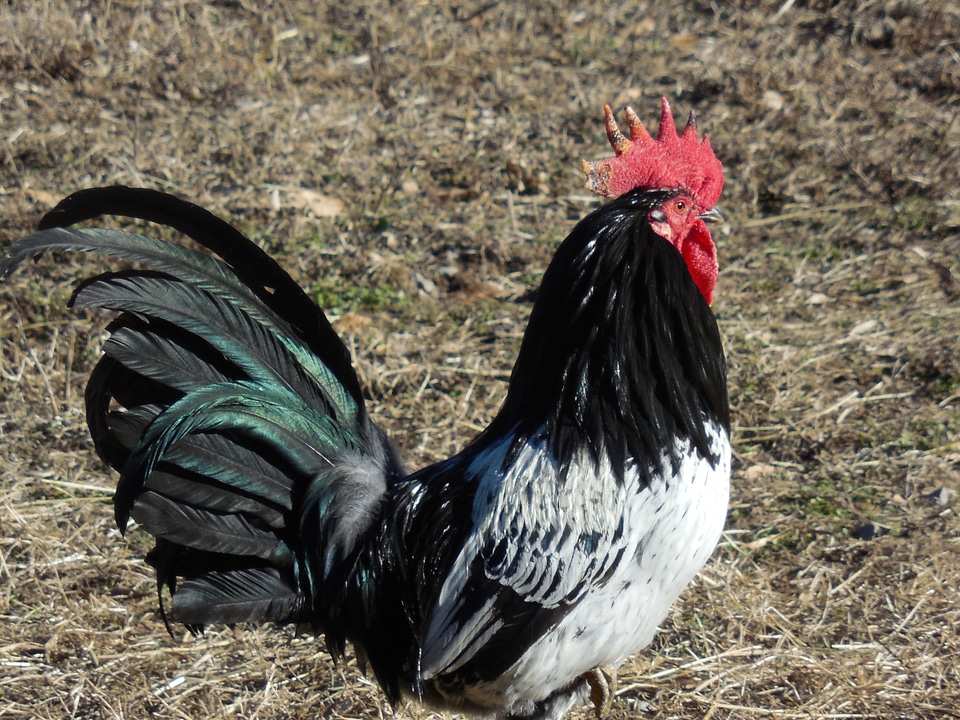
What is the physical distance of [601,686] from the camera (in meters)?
2.76

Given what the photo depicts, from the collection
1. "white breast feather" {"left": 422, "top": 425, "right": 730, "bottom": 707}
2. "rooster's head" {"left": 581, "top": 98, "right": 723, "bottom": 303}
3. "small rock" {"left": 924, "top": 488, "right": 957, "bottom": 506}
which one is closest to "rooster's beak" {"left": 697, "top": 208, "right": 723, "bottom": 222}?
"rooster's head" {"left": 581, "top": 98, "right": 723, "bottom": 303}

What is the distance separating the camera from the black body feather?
2406mm

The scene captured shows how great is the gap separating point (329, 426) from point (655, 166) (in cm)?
110

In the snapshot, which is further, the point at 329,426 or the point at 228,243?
the point at 329,426

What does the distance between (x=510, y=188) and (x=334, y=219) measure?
3.19 feet

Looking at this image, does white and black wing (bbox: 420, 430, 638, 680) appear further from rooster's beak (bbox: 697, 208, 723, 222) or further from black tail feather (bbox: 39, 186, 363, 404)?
rooster's beak (bbox: 697, 208, 723, 222)

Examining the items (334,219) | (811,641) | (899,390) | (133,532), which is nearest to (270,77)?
(334,219)

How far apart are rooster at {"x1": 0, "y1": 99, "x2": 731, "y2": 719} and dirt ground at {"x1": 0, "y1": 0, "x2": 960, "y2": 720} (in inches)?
16.7

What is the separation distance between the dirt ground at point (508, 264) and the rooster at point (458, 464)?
42 cm

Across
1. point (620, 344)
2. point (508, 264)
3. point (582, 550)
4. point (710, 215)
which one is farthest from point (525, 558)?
point (508, 264)

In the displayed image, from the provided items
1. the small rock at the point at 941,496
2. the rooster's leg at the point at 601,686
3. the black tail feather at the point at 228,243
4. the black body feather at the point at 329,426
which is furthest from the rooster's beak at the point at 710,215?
the small rock at the point at 941,496

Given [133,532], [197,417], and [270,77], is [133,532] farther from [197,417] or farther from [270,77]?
[270,77]

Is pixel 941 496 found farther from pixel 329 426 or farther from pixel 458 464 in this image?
pixel 329 426

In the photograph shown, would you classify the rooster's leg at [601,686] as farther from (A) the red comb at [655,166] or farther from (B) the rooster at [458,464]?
(A) the red comb at [655,166]
